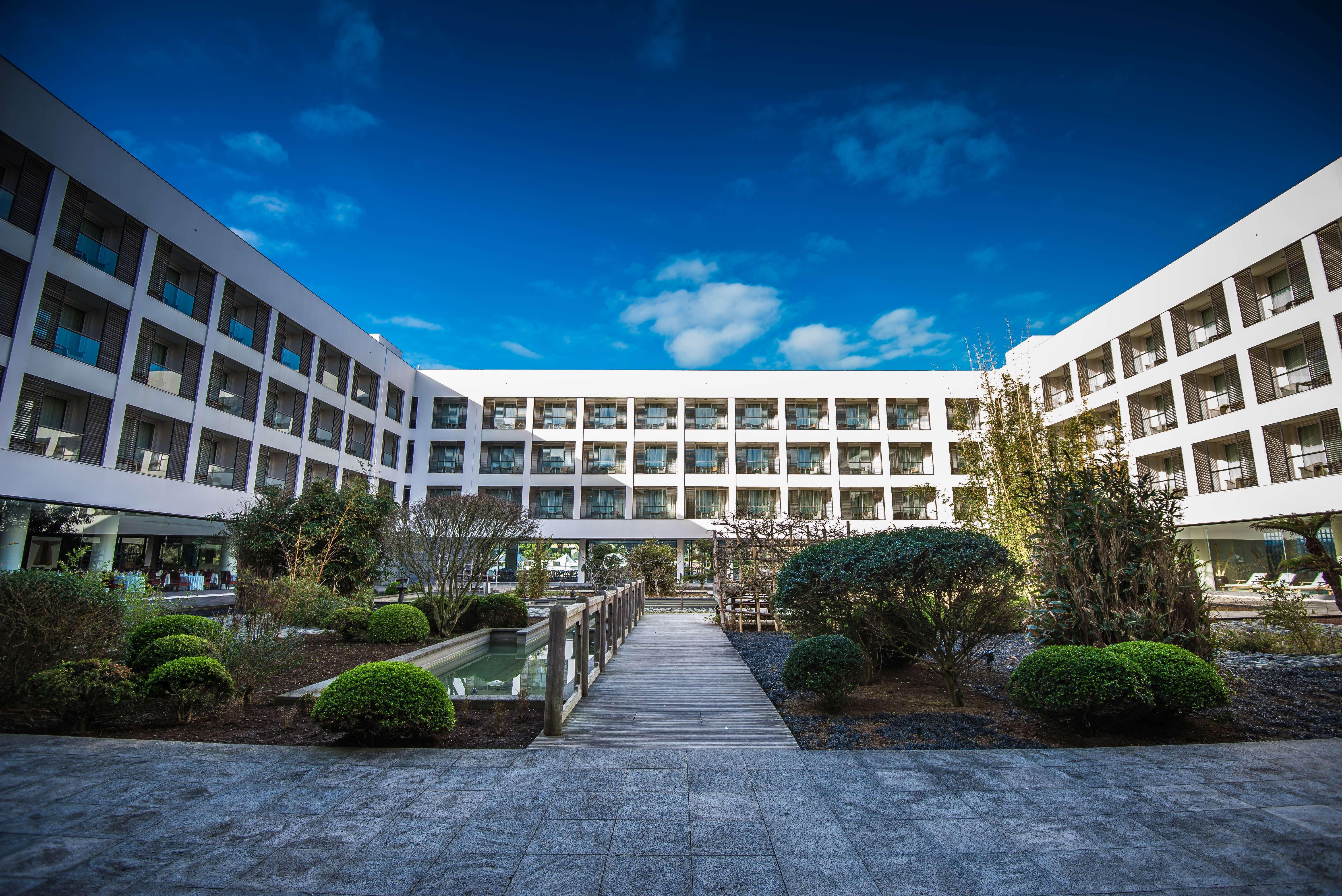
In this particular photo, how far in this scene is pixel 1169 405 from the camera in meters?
25.8

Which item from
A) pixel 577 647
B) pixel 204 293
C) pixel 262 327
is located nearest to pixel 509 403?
pixel 262 327

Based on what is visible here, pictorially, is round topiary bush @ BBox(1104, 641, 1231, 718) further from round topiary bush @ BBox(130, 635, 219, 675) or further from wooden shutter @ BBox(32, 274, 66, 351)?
wooden shutter @ BBox(32, 274, 66, 351)

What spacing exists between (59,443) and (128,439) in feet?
6.99

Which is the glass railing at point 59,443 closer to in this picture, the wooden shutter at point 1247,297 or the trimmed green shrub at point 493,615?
the trimmed green shrub at point 493,615

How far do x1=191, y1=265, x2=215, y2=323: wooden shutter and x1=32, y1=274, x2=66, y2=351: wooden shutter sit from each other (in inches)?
179

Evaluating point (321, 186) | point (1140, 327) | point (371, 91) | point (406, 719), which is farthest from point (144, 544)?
point (1140, 327)

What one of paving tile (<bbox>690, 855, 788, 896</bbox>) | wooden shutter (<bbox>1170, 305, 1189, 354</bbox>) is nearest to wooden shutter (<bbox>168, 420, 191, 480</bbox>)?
paving tile (<bbox>690, 855, 788, 896</bbox>)

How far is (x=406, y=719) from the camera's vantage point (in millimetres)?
5445

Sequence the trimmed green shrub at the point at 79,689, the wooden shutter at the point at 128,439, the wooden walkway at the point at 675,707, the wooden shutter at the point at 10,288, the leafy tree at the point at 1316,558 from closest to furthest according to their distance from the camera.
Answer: the trimmed green shrub at the point at 79,689, the wooden walkway at the point at 675,707, the leafy tree at the point at 1316,558, the wooden shutter at the point at 10,288, the wooden shutter at the point at 128,439

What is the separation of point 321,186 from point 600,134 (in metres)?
6.87

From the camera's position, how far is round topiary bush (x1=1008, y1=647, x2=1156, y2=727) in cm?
549

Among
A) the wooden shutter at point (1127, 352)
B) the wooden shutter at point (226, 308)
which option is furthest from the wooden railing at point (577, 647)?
the wooden shutter at point (1127, 352)

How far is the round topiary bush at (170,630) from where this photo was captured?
7633 mm

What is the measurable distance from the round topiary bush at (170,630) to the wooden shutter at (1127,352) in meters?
31.7
